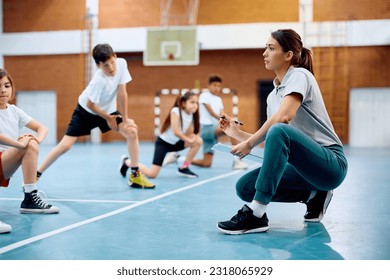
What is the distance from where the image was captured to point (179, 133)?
18.6 ft

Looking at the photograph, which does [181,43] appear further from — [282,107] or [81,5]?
[282,107]

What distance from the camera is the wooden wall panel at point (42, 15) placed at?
48.2 feet

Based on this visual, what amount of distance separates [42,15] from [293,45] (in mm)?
13561

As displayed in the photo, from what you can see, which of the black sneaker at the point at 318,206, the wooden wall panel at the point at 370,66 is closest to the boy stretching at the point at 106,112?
the black sneaker at the point at 318,206

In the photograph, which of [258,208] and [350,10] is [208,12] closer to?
[350,10]

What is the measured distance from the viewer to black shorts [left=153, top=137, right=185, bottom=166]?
225 inches

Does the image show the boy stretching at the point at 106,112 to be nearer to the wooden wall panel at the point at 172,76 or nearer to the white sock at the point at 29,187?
the white sock at the point at 29,187

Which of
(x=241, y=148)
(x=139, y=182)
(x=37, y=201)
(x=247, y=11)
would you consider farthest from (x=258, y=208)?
(x=247, y=11)

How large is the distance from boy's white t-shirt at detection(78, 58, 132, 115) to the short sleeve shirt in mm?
2230

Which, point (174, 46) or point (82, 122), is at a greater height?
point (174, 46)

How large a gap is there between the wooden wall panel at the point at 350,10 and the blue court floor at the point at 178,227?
30.7 feet

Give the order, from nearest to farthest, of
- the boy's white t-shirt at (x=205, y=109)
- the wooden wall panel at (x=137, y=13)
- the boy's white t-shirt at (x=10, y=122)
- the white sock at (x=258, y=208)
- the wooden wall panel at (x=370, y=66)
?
the white sock at (x=258, y=208) < the boy's white t-shirt at (x=10, y=122) < the boy's white t-shirt at (x=205, y=109) < the wooden wall panel at (x=370, y=66) < the wooden wall panel at (x=137, y=13)

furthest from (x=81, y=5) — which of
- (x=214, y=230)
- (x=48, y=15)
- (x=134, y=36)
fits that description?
(x=214, y=230)

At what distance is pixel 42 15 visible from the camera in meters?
14.8
